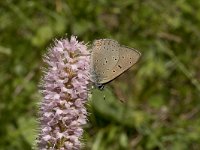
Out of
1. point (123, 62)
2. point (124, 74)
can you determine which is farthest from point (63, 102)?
point (124, 74)

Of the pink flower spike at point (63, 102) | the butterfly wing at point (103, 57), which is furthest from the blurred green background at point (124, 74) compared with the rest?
the pink flower spike at point (63, 102)

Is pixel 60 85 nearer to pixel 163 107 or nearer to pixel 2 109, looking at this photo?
pixel 2 109

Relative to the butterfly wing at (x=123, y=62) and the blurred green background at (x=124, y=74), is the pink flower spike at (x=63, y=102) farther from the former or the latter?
the blurred green background at (x=124, y=74)

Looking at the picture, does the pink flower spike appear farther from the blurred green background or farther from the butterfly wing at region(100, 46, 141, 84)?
the blurred green background

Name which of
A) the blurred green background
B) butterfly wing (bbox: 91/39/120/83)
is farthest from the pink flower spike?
the blurred green background

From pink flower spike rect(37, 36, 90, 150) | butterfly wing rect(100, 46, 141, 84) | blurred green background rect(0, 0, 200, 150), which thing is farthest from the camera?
blurred green background rect(0, 0, 200, 150)
